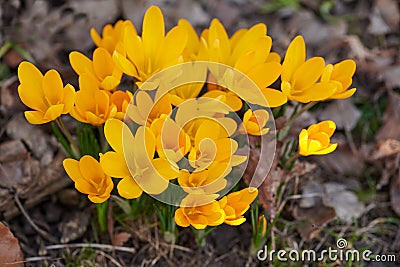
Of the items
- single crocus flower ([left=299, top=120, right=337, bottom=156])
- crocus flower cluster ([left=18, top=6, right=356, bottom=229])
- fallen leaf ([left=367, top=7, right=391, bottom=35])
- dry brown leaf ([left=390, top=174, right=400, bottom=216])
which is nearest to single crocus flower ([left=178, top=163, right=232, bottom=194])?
crocus flower cluster ([left=18, top=6, right=356, bottom=229])

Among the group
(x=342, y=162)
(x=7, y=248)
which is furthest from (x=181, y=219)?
(x=342, y=162)

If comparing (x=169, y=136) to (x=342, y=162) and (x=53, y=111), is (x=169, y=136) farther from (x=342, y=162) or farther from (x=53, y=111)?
(x=342, y=162)

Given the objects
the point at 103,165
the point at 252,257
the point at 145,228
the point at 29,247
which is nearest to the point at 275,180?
the point at 252,257

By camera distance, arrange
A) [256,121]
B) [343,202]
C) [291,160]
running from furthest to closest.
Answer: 1. [343,202]
2. [291,160]
3. [256,121]

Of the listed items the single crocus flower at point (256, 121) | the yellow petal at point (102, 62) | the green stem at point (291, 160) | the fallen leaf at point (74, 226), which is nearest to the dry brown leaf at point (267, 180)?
the green stem at point (291, 160)

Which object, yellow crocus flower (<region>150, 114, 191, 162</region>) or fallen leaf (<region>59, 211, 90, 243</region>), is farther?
fallen leaf (<region>59, 211, 90, 243</region>)

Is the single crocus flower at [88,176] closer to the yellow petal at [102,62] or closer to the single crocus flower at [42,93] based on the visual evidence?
the single crocus flower at [42,93]

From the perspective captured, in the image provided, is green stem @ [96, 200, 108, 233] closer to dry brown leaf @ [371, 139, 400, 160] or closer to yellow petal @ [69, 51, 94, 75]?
yellow petal @ [69, 51, 94, 75]

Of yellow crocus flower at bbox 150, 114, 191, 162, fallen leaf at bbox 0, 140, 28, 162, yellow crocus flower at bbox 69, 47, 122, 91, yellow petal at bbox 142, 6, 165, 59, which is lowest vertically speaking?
fallen leaf at bbox 0, 140, 28, 162
